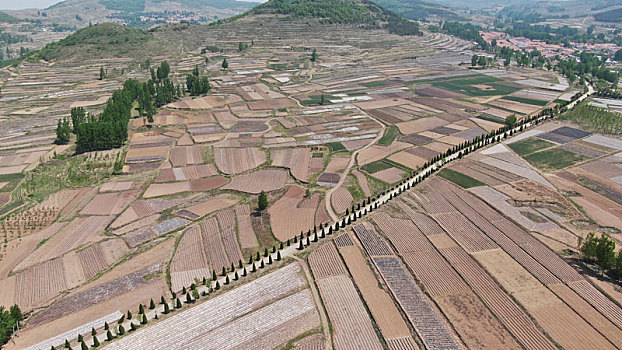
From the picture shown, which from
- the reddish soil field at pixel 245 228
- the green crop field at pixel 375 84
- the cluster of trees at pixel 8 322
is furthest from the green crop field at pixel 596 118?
the cluster of trees at pixel 8 322

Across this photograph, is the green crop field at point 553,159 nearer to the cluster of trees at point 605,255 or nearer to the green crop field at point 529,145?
the green crop field at point 529,145

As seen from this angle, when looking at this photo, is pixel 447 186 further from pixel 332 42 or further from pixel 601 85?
pixel 332 42

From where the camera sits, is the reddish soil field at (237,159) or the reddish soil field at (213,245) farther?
the reddish soil field at (237,159)

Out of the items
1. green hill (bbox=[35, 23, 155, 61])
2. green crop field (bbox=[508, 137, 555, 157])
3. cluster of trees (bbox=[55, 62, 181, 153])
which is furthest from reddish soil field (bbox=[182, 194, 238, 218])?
green hill (bbox=[35, 23, 155, 61])

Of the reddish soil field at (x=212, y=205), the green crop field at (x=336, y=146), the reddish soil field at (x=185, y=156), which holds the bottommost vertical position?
the reddish soil field at (x=212, y=205)

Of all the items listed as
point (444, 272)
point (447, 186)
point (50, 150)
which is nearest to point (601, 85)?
point (447, 186)

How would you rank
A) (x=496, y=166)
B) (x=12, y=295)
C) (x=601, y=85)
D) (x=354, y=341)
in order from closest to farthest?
(x=354, y=341), (x=12, y=295), (x=496, y=166), (x=601, y=85)

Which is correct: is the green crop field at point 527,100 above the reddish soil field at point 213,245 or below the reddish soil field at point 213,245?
above
